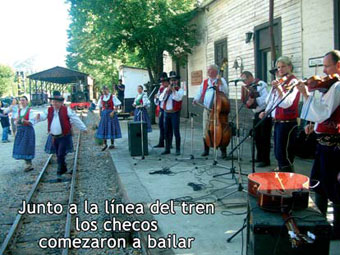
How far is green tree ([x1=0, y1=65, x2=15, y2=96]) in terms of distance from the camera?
229ft

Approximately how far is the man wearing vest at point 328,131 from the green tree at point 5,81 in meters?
70.8

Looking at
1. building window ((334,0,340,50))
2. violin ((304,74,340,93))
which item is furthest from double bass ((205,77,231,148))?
violin ((304,74,340,93))

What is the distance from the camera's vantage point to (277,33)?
1043 centimetres

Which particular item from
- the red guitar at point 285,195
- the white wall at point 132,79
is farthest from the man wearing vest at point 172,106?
the white wall at point 132,79

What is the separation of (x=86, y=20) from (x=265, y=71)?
332 inches

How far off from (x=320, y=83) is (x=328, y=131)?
0.50m

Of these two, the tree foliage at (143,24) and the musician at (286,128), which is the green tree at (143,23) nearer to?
the tree foliage at (143,24)

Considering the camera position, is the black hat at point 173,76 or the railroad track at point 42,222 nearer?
the railroad track at point 42,222

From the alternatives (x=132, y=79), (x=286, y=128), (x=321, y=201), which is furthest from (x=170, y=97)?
(x=132, y=79)

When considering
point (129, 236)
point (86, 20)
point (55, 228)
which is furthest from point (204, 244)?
point (86, 20)

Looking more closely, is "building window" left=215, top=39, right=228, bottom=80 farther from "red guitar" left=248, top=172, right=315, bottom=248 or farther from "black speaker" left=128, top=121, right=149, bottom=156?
"red guitar" left=248, top=172, right=315, bottom=248

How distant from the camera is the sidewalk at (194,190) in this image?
457 cm

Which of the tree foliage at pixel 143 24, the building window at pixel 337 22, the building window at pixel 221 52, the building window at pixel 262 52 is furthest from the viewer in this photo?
the tree foliage at pixel 143 24

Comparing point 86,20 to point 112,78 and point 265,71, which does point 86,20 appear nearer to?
point 265,71
